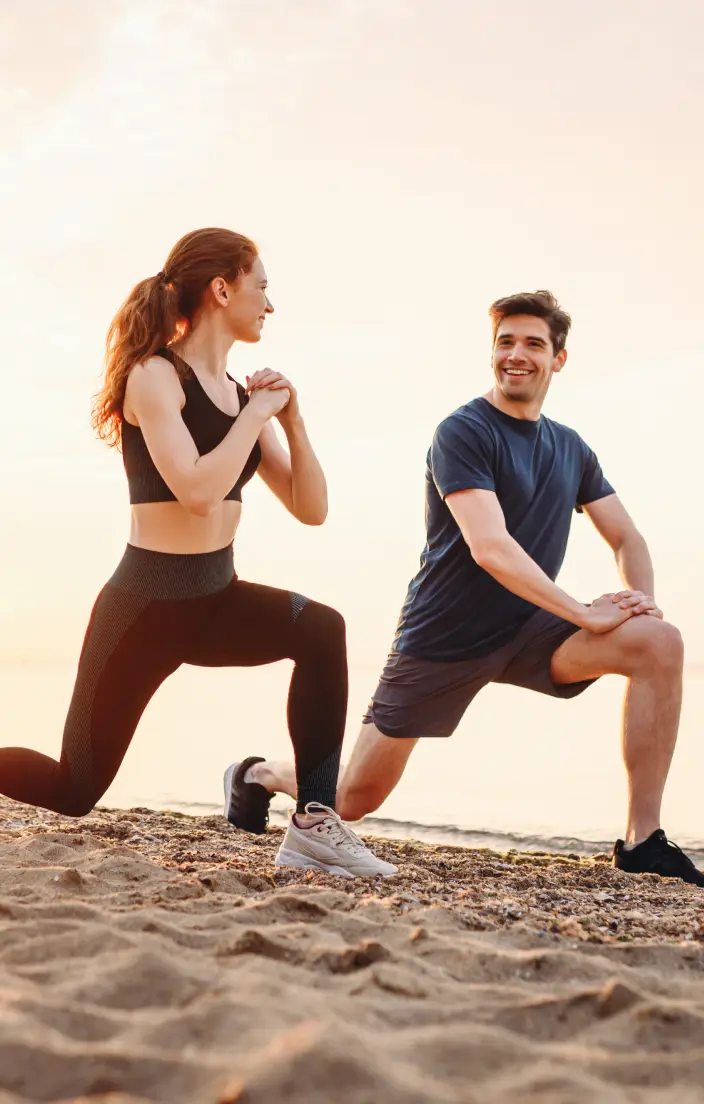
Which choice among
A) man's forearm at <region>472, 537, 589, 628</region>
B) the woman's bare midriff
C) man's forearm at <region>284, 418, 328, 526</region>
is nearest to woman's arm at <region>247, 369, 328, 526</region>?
Result: man's forearm at <region>284, 418, 328, 526</region>

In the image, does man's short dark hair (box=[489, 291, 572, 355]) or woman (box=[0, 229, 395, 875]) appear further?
man's short dark hair (box=[489, 291, 572, 355])

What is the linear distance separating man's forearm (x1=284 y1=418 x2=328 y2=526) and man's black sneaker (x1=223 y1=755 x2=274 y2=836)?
47.9 inches

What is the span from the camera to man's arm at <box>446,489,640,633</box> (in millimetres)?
3814

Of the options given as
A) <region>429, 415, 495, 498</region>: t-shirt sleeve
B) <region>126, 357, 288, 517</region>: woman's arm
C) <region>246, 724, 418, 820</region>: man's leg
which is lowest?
<region>246, 724, 418, 820</region>: man's leg

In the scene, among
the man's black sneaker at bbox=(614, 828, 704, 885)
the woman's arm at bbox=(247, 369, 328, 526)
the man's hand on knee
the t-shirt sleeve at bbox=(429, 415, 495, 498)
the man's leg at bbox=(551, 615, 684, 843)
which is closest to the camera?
the woman's arm at bbox=(247, 369, 328, 526)

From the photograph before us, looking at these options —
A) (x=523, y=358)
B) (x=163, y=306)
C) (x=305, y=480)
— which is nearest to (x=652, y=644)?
(x=523, y=358)

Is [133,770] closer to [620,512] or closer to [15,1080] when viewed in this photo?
[620,512]

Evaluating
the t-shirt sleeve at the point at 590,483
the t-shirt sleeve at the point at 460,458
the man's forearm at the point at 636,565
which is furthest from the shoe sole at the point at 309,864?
the t-shirt sleeve at the point at 590,483

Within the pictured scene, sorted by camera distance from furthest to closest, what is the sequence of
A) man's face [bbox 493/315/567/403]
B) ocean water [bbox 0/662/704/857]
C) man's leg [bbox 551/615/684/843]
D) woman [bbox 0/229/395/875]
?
ocean water [bbox 0/662/704/857] < man's face [bbox 493/315/567/403] < man's leg [bbox 551/615/684/843] < woman [bbox 0/229/395/875]

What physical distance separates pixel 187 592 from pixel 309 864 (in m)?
0.94

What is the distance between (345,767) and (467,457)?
4.69ft

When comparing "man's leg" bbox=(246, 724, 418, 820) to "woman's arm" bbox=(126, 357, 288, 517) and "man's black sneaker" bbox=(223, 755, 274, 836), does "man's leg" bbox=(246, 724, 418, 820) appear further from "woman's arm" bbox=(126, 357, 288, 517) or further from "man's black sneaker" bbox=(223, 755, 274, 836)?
"woman's arm" bbox=(126, 357, 288, 517)

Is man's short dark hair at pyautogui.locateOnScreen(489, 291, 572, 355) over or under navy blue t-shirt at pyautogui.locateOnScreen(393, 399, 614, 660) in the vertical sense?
over

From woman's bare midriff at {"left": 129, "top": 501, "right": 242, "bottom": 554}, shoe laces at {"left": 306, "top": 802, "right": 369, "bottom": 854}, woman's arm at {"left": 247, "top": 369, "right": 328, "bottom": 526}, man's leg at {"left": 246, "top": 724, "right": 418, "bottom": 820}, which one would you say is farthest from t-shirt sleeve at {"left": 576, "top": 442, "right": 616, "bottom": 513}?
shoe laces at {"left": 306, "top": 802, "right": 369, "bottom": 854}
